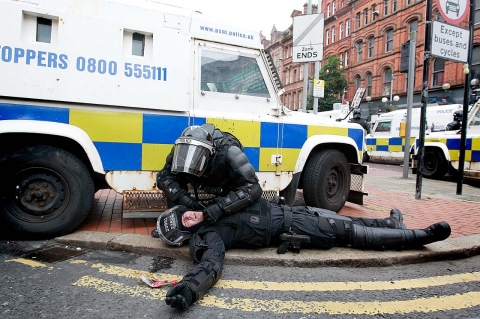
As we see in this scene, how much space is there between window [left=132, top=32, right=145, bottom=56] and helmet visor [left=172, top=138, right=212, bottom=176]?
3.50 ft

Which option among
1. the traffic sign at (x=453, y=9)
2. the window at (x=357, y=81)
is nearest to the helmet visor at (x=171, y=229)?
the traffic sign at (x=453, y=9)

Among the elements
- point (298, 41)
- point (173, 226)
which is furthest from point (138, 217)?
point (298, 41)

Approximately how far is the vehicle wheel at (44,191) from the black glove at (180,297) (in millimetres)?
1548

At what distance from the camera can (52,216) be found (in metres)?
2.96

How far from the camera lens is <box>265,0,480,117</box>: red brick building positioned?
23.0 meters

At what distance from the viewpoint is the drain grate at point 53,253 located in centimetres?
262

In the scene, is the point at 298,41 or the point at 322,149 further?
the point at 298,41

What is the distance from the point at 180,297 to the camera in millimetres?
1849

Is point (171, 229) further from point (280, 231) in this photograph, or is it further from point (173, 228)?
point (280, 231)

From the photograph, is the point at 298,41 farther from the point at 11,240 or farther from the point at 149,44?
the point at 11,240

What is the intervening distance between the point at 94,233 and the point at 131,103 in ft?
4.04

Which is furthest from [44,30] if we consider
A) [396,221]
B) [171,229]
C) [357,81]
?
[357,81]

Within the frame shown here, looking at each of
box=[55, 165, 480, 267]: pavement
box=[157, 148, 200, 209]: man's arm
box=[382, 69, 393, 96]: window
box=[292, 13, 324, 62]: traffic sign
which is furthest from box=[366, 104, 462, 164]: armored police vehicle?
box=[382, 69, 393, 96]: window

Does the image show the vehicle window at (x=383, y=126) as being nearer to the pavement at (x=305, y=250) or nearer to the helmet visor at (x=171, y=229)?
the pavement at (x=305, y=250)
